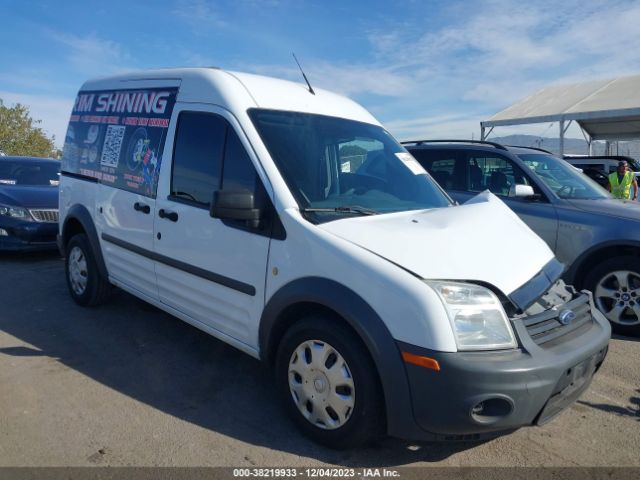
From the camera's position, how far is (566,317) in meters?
2.88

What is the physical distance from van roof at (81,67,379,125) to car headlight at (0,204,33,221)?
13.2 ft

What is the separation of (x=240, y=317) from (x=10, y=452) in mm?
1439

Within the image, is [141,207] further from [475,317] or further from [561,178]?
[561,178]

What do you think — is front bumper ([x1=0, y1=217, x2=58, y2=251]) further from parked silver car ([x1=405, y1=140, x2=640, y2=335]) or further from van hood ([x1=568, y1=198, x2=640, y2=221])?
van hood ([x1=568, y1=198, x2=640, y2=221])

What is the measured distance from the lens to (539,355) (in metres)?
2.54

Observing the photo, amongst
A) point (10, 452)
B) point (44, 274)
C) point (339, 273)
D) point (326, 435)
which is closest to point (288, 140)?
point (339, 273)

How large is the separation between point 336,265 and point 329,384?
0.66m

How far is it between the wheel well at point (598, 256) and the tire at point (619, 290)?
65mm

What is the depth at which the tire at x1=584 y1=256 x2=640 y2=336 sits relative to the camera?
15.7 feet

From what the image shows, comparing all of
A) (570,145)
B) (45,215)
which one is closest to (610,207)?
(45,215)

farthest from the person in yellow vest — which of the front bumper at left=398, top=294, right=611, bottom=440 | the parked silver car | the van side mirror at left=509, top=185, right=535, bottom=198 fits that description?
the front bumper at left=398, top=294, right=611, bottom=440

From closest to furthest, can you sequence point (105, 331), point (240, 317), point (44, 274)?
1. point (240, 317)
2. point (105, 331)
3. point (44, 274)

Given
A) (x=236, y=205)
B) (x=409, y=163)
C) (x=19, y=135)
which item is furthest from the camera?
(x=19, y=135)

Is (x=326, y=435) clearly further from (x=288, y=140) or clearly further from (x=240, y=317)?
(x=288, y=140)
